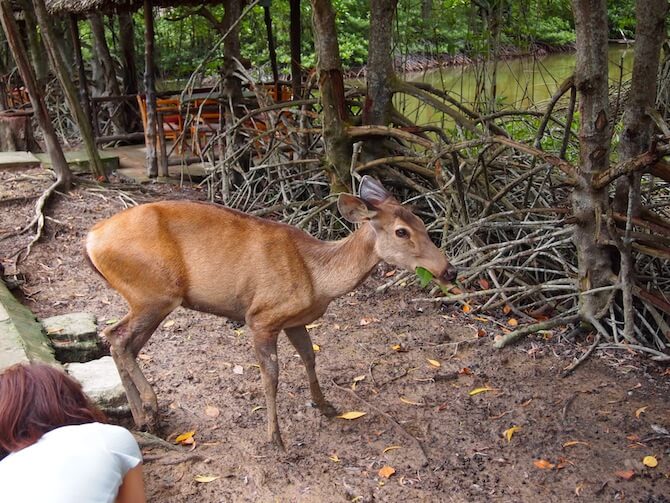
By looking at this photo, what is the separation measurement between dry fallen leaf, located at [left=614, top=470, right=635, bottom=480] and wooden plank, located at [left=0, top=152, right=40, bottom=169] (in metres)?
8.59

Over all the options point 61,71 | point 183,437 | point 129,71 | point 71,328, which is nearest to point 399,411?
point 183,437

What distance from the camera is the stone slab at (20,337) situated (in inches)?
161

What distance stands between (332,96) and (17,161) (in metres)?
5.08

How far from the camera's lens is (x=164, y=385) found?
4848 millimetres

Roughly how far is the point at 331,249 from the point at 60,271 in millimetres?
3538

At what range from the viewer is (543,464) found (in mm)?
4098

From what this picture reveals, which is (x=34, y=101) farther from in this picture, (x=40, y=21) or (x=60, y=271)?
(x=60, y=271)

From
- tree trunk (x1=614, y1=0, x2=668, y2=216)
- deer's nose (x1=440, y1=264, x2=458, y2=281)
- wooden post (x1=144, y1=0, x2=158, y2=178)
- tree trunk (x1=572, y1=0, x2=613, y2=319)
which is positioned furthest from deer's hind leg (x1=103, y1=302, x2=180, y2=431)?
wooden post (x1=144, y1=0, x2=158, y2=178)

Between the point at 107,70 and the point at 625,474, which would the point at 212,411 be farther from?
the point at 107,70

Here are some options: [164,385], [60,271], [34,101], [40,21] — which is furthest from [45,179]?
[164,385]

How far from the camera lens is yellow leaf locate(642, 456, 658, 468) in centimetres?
407

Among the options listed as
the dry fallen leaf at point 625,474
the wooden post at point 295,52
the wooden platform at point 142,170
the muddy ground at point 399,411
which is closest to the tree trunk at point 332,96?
the muddy ground at point 399,411

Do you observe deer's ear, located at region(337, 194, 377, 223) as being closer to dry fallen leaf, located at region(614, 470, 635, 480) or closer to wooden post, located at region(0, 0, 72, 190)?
dry fallen leaf, located at region(614, 470, 635, 480)

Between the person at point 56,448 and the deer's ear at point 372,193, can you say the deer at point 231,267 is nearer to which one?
the deer's ear at point 372,193
